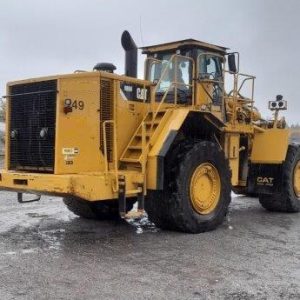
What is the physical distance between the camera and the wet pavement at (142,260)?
5.08 meters

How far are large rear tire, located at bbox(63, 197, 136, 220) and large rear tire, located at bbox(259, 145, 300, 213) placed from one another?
3.11m

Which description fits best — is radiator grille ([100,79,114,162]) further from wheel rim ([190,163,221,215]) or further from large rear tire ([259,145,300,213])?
large rear tire ([259,145,300,213])

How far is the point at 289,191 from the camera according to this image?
10188 mm

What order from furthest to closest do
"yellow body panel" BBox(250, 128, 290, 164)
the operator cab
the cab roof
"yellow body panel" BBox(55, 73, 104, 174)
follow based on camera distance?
"yellow body panel" BBox(250, 128, 290, 164) < the cab roof < the operator cab < "yellow body panel" BBox(55, 73, 104, 174)

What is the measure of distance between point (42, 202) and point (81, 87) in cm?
483

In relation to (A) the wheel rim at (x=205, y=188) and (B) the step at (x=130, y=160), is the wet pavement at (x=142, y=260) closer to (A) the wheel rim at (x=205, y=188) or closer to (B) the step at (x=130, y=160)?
(A) the wheel rim at (x=205, y=188)

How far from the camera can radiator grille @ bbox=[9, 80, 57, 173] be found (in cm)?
712

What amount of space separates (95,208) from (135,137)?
1759 mm

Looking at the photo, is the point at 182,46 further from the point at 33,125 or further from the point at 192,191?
the point at 33,125

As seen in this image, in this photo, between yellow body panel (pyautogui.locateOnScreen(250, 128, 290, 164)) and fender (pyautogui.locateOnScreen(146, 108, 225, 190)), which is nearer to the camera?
fender (pyautogui.locateOnScreen(146, 108, 225, 190))

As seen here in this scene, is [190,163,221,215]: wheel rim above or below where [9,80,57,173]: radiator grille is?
below

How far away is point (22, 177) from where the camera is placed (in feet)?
23.0

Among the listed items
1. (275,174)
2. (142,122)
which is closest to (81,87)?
(142,122)

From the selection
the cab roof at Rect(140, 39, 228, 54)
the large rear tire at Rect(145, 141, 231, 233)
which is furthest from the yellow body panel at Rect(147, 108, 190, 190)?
the cab roof at Rect(140, 39, 228, 54)
